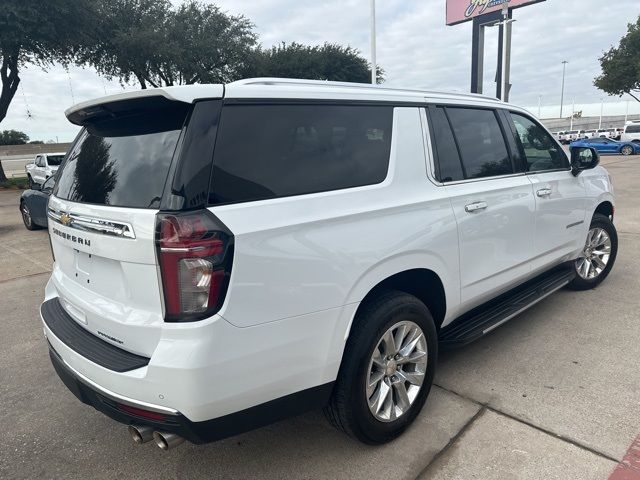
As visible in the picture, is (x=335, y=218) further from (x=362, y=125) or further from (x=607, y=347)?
(x=607, y=347)

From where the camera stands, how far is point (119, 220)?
2.03m

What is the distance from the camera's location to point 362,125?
8.38ft

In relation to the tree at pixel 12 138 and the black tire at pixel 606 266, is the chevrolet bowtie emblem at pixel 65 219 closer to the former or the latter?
the black tire at pixel 606 266

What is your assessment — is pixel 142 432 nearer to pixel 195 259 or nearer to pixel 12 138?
pixel 195 259

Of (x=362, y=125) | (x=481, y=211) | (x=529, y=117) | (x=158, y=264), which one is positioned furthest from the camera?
(x=529, y=117)

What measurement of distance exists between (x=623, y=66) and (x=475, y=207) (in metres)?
39.2

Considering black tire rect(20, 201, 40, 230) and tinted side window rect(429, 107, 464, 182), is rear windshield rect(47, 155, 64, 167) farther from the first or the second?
tinted side window rect(429, 107, 464, 182)

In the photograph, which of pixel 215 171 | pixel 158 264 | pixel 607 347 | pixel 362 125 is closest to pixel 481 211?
pixel 362 125

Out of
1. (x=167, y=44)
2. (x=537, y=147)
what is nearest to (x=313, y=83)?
(x=537, y=147)

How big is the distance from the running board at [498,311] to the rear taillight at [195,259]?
1787 mm

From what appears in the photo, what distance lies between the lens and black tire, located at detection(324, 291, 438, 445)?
2345mm

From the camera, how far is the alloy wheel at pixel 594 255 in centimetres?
479

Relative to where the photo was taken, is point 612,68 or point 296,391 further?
point 612,68

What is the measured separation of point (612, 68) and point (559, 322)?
1511 inches
